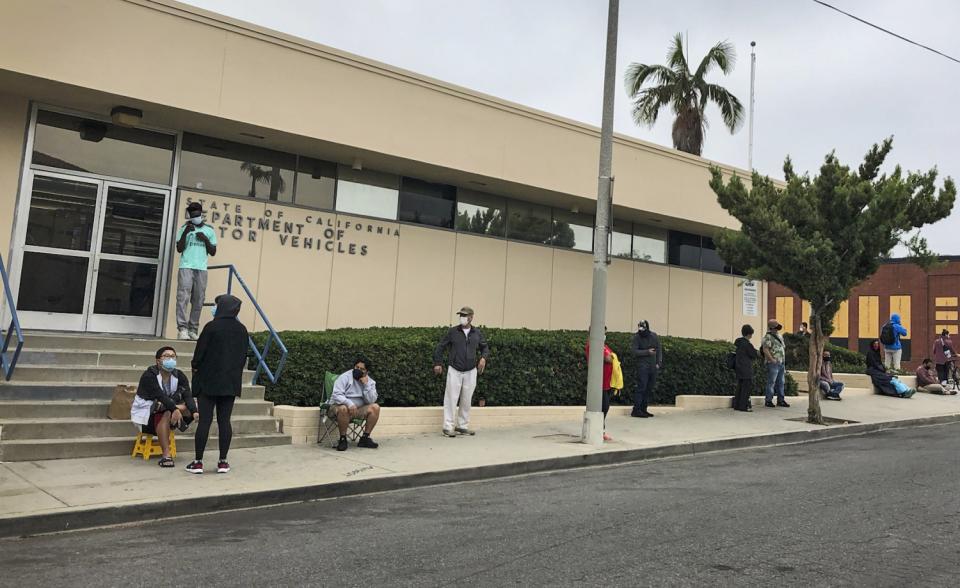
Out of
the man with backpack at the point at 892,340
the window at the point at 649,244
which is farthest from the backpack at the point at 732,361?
the man with backpack at the point at 892,340

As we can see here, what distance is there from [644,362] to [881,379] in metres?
8.72

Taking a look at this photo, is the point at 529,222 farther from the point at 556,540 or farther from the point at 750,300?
the point at 556,540

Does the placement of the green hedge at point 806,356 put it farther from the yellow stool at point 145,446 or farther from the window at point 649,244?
the yellow stool at point 145,446

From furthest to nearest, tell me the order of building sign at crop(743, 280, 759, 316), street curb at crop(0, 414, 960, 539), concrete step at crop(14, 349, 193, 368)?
building sign at crop(743, 280, 759, 316)
concrete step at crop(14, 349, 193, 368)
street curb at crop(0, 414, 960, 539)

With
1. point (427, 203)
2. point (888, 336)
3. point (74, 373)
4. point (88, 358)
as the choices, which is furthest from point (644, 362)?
point (888, 336)

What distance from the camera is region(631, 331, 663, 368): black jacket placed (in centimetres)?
1305

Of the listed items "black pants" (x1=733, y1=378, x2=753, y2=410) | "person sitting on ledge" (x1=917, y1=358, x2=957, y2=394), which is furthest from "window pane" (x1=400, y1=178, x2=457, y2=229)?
"person sitting on ledge" (x1=917, y1=358, x2=957, y2=394)

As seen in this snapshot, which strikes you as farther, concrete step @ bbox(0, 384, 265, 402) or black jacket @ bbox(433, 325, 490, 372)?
black jacket @ bbox(433, 325, 490, 372)

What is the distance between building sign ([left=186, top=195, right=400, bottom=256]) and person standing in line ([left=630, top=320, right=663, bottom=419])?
5.00 m

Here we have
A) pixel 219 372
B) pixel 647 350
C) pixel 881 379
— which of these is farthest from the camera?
pixel 881 379

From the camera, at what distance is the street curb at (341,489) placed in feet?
18.7

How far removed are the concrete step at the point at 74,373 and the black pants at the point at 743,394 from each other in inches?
426

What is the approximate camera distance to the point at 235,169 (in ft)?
40.8

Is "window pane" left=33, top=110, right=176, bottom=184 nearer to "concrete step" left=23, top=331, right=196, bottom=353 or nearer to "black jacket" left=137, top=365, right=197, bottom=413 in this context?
"concrete step" left=23, top=331, right=196, bottom=353
